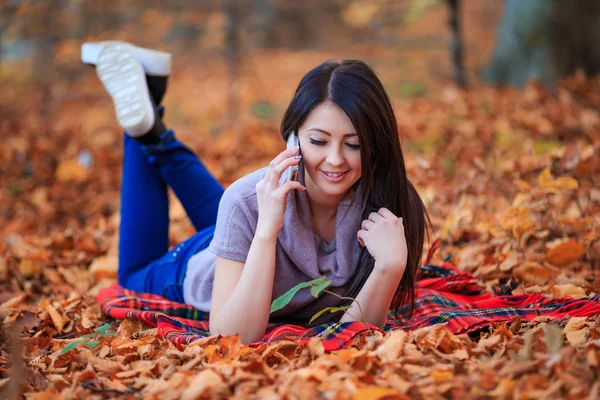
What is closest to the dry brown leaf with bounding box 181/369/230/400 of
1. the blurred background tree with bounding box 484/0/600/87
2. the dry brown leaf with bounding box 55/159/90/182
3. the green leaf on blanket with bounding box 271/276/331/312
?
the green leaf on blanket with bounding box 271/276/331/312

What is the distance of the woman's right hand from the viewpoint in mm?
1992

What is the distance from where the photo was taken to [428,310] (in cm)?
247

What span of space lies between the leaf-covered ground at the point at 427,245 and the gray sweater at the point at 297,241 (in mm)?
291

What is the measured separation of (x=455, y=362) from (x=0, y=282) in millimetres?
2259

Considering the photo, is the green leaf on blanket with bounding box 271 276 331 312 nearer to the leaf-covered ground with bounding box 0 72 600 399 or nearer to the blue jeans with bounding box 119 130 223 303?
the leaf-covered ground with bounding box 0 72 600 399

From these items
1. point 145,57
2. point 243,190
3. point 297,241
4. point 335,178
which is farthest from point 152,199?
point 335,178

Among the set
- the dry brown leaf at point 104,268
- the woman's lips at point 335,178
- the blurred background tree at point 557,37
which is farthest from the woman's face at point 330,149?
the blurred background tree at point 557,37

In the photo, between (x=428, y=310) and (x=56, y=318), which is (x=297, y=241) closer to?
(x=428, y=310)

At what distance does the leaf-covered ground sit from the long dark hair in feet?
1.18

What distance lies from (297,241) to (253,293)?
0.25 meters

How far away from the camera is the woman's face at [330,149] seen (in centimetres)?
197

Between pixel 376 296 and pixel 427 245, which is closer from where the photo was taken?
pixel 376 296

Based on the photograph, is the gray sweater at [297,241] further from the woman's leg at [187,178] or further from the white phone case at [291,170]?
the woman's leg at [187,178]

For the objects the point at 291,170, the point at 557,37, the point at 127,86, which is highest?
the point at 557,37
